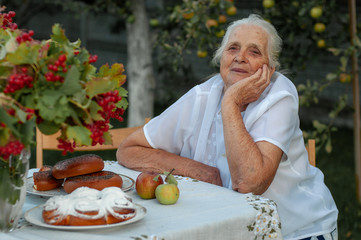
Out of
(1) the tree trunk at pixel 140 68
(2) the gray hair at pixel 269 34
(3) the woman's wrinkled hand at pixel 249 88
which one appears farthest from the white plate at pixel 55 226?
(1) the tree trunk at pixel 140 68

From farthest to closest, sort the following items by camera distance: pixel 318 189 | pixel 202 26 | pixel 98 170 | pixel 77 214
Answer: pixel 202 26, pixel 318 189, pixel 98 170, pixel 77 214

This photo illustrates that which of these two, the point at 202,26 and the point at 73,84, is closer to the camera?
the point at 73,84

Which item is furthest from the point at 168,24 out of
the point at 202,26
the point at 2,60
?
the point at 2,60

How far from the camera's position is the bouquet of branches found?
141 cm

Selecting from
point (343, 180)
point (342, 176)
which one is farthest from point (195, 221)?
point (342, 176)

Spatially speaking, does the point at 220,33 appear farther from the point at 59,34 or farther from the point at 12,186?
the point at 12,186

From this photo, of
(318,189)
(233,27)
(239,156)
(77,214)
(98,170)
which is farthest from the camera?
(233,27)

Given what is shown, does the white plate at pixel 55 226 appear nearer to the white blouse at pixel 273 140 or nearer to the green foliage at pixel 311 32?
the white blouse at pixel 273 140

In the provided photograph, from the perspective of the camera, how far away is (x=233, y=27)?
8.84ft

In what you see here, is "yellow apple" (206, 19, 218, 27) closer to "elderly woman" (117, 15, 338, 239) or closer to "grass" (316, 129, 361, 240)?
"elderly woman" (117, 15, 338, 239)

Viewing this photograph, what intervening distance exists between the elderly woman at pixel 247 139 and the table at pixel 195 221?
0.24 meters

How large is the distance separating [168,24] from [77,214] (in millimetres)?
3446

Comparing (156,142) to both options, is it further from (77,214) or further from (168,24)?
(168,24)

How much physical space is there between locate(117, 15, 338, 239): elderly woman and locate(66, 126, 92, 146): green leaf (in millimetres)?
838
